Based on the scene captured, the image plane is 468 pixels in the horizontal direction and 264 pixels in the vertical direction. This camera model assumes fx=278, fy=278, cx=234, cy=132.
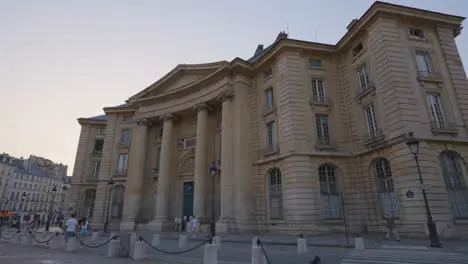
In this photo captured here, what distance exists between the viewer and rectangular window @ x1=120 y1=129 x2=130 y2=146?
35.3 metres

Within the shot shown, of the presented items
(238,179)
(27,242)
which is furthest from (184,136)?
(27,242)

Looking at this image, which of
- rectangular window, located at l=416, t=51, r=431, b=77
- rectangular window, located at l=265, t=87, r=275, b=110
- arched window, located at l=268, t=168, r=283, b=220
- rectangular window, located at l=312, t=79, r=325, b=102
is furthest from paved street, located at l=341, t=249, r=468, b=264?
rectangular window, located at l=265, t=87, r=275, b=110

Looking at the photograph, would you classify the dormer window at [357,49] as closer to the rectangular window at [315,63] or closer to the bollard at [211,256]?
the rectangular window at [315,63]

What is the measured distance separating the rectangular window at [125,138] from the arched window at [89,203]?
27.1 ft

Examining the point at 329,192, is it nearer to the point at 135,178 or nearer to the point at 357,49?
the point at 357,49

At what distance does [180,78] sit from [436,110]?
→ 23.1 meters

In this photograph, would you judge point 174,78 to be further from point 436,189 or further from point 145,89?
point 436,189

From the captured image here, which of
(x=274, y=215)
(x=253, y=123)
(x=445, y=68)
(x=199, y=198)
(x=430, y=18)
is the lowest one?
(x=274, y=215)

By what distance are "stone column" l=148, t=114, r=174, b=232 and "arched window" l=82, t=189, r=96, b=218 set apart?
15.0 m

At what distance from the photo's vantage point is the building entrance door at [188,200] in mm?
28188

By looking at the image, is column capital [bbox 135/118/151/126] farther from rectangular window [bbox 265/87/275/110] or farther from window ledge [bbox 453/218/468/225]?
window ledge [bbox 453/218/468/225]

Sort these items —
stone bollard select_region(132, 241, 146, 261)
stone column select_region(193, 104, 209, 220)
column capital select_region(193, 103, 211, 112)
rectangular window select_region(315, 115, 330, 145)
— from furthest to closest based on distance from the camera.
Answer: column capital select_region(193, 103, 211, 112)
stone column select_region(193, 104, 209, 220)
rectangular window select_region(315, 115, 330, 145)
stone bollard select_region(132, 241, 146, 261)

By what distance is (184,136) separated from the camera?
30656 millimetres

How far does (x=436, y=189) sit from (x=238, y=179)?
42.6ft
